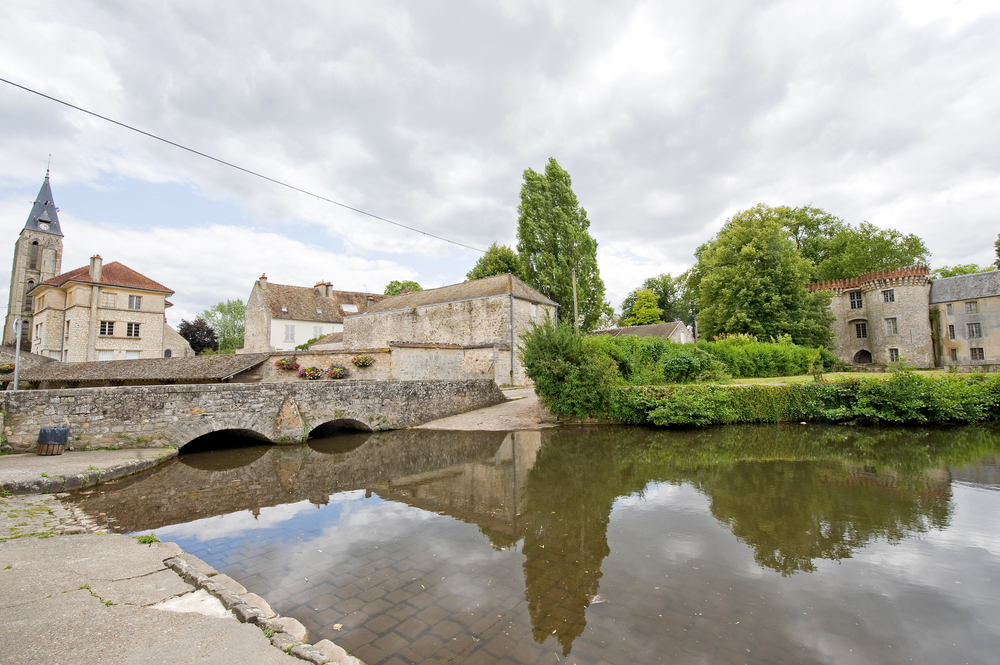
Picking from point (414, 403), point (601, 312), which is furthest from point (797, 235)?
point (414, 403)

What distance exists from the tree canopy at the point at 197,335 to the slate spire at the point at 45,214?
50.3 ft

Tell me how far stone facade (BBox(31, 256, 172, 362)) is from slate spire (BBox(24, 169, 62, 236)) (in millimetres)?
16563

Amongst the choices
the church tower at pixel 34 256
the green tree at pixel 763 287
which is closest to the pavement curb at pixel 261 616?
the green tree at pixel 763 287

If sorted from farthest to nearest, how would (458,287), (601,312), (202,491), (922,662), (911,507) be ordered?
(601,312), (458,287), (202,491), (911,507), (922,662)

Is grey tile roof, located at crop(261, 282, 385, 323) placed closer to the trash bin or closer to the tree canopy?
the tree canopy

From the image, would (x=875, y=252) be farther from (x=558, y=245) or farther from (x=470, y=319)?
(x=470, y=319)

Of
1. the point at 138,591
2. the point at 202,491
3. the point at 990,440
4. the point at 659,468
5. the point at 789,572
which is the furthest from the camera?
the point at 990,440

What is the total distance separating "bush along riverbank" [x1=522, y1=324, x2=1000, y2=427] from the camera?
14336 mm

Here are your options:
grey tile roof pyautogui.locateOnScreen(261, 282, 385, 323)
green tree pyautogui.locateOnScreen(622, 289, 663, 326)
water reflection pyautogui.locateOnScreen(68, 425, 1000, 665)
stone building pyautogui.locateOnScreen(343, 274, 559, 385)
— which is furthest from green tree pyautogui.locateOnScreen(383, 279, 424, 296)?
water reflection pyautogui.locateOnScreen(68, 425, 1000, 665)

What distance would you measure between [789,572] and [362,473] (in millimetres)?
7853

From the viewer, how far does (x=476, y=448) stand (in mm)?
12281

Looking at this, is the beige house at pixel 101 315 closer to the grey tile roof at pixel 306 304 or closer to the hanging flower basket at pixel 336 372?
the grey tile roof at pixel 306 304

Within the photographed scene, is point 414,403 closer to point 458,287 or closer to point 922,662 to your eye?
point 458,287

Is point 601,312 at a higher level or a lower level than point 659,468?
higher
